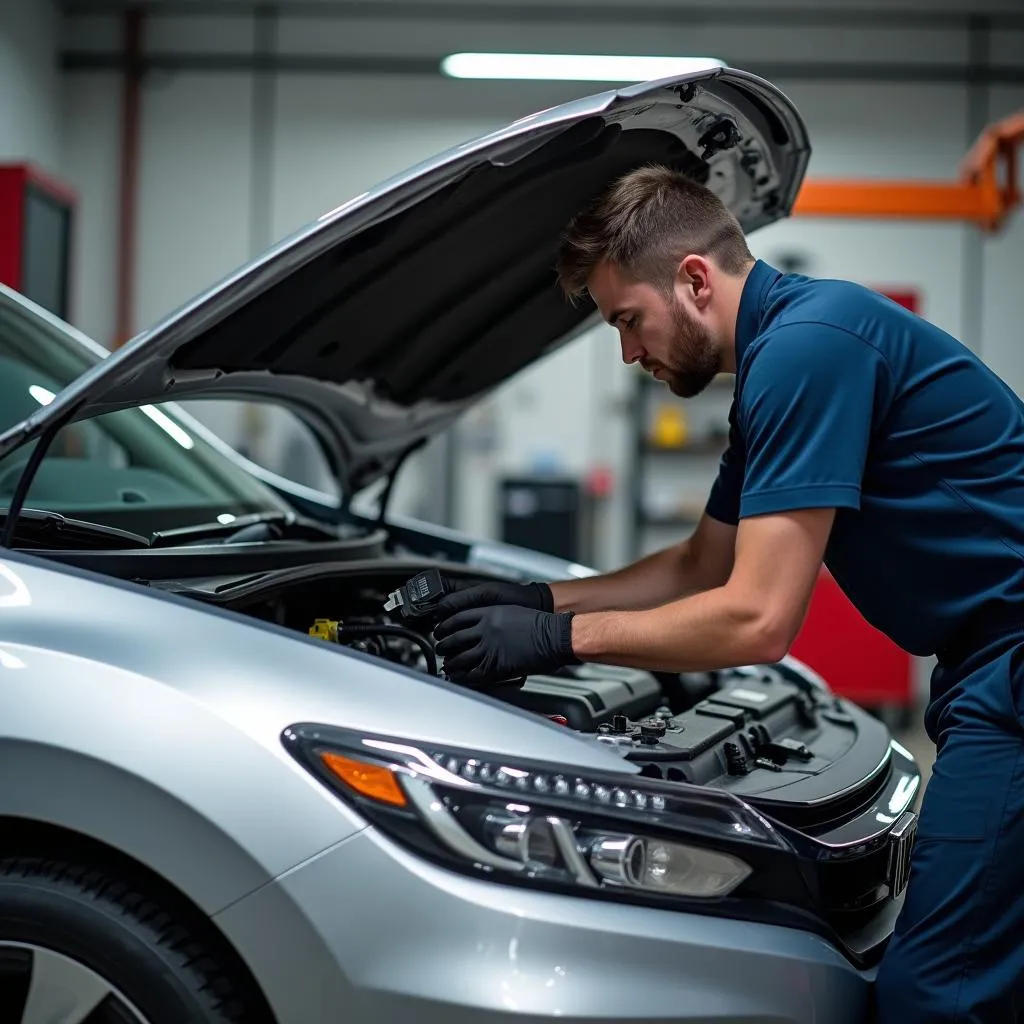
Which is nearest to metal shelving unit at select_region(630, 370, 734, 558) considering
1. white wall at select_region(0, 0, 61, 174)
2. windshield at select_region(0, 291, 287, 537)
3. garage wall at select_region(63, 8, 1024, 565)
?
garage wall at select_region(63, 8, 1024, 565)

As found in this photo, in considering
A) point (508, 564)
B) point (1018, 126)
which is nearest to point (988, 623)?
point (508, 564)

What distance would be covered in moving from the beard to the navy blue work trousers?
56 cm

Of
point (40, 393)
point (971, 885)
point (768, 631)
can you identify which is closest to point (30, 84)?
point (40, 393)

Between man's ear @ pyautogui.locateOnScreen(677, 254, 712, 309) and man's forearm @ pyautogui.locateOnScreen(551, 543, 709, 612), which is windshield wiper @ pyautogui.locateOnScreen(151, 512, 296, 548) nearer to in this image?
man's forearm @ pyautogui.locateOnScreen(551, 543, 709, 612)

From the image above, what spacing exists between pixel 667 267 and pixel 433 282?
0.59 metres

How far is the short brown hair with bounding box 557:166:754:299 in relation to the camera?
162 cm

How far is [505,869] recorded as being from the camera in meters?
1.22

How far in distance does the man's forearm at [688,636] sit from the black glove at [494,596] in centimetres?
24

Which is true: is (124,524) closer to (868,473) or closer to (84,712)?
(84,712)

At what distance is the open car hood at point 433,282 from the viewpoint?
1.47 meters

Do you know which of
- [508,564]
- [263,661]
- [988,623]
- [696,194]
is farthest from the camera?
[508,564]

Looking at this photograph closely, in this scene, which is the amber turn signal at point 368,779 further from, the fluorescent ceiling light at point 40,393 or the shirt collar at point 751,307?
the fluorescent ceiling light at point 40,393

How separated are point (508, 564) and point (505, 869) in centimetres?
142

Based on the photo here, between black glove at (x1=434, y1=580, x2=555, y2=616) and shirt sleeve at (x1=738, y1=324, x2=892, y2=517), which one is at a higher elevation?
shirt sleeve at (x1=738, y1=324, x2=892, y2=517)
